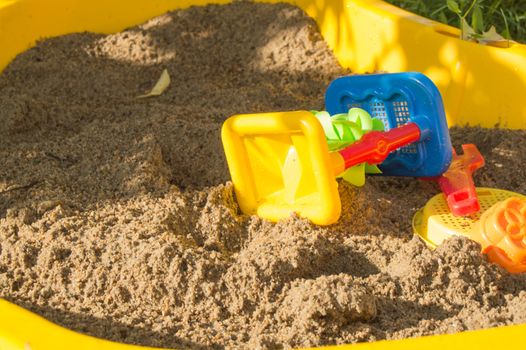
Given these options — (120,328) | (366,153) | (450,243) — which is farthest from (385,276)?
(120,328)

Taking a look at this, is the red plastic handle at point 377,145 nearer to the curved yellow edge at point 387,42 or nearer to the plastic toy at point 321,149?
the plastic toy at point 321,149

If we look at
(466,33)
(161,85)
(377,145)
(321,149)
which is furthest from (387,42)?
(321,149)

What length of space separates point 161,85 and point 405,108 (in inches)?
36.5

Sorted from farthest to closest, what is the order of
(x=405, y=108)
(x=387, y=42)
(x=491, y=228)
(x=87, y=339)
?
(x=387, y=42), (x=405, y=108), (x=491, y=228), (x=87, y=339)

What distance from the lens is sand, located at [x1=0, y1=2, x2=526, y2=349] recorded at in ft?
4.88

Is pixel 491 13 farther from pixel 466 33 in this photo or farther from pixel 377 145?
pixel 377 145

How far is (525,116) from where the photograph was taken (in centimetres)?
222

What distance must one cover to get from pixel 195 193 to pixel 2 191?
1.49ft

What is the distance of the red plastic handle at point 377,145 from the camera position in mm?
1809

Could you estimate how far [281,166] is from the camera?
188 centimetres

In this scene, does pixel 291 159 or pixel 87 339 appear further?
pixel 291 159

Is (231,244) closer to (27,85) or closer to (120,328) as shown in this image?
(120,328)

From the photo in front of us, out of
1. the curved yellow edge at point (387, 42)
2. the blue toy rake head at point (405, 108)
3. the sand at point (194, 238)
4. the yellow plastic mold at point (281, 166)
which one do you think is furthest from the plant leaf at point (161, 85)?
the yellow plastic mold at point (281, 166)

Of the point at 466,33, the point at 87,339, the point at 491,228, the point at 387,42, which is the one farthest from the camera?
the point at 387,42
